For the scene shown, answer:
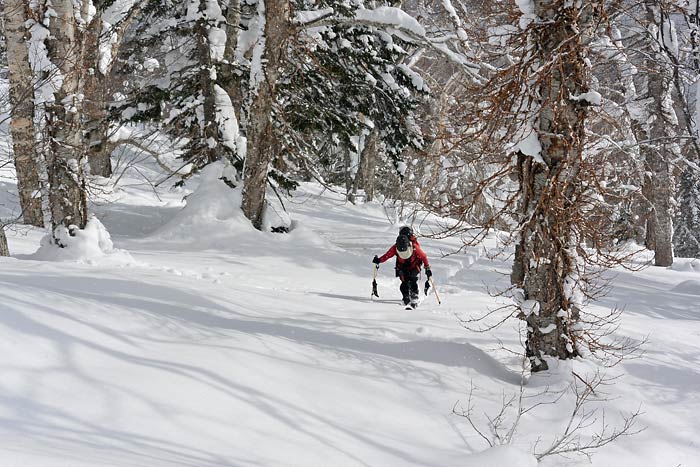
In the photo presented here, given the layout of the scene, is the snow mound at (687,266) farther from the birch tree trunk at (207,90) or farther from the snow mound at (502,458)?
the snow mound at (502,458)

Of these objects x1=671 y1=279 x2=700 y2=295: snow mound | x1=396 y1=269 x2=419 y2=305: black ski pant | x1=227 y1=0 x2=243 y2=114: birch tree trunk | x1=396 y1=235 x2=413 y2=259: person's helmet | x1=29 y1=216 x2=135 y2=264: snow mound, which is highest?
x1=227 y1=0 x2=243 y2=114: birch tree trunk

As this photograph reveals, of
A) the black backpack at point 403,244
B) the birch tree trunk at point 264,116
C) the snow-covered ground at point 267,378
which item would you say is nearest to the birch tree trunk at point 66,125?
the snow-covered ground at point 267,378

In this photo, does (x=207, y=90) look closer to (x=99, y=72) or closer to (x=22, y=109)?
(x=99, y=72)

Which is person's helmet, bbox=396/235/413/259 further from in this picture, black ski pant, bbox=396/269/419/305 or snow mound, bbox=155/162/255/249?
snow mound, bbox=155/162/255/249

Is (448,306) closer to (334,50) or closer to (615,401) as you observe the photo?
(615,401)

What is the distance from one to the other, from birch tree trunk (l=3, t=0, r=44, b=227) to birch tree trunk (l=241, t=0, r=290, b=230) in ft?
12.7

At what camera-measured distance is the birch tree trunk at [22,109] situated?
8.85m

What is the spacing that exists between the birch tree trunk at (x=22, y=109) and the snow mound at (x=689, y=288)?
13.4m

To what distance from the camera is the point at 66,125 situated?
7.94 meters

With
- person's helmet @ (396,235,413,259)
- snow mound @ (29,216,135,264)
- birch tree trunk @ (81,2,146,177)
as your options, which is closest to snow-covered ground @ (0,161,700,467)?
snow mound @ (29,216,135,264)

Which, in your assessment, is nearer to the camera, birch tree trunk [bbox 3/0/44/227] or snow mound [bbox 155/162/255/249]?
birch tree trunk [bbox 3/0/44/227]

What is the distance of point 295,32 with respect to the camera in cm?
1048

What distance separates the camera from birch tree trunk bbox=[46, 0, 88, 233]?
7758 millimetres

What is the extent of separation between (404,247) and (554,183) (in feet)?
12.0
